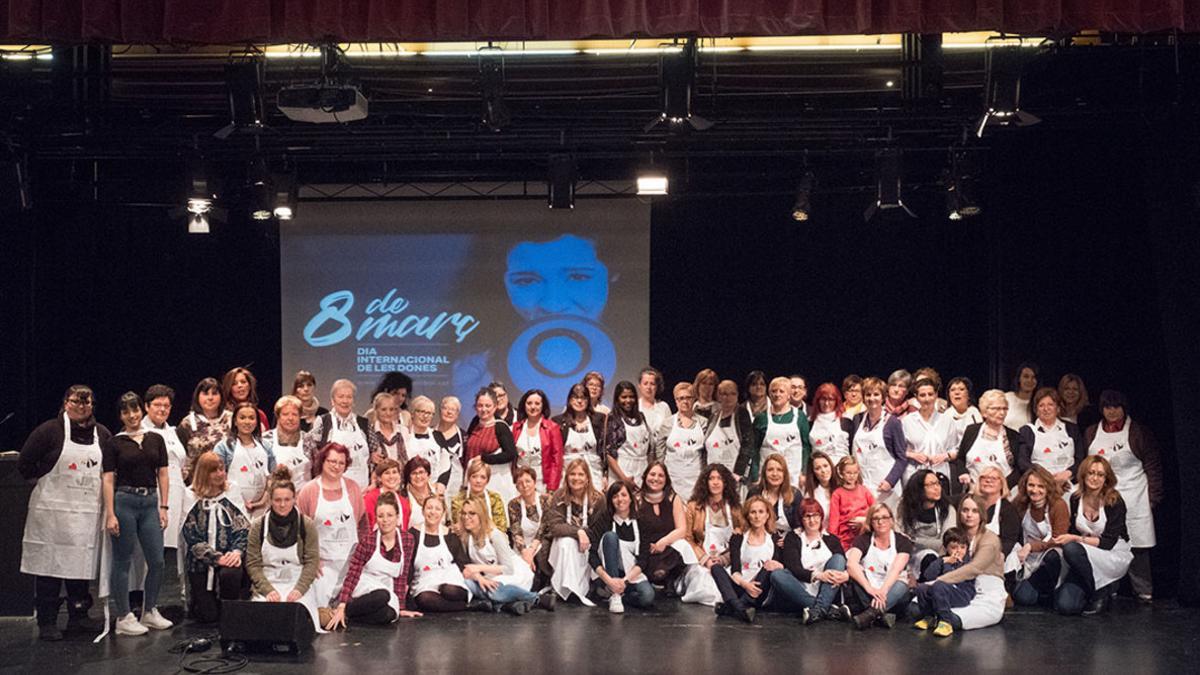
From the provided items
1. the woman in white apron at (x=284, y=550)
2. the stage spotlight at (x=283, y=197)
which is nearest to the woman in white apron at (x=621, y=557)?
the woman in white apron at (x=284, y=550)

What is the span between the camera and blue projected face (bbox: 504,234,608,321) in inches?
416

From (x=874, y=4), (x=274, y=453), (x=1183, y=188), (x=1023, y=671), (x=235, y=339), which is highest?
(x=874, y=4)

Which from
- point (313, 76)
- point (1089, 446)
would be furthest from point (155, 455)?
point (1089, 446)

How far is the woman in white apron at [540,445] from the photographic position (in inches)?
320

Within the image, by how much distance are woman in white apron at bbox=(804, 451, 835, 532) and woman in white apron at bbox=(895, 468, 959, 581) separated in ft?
1.45

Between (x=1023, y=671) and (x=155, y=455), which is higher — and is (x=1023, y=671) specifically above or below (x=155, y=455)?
below

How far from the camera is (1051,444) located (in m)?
7.88

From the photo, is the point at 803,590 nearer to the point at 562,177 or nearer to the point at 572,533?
the point at 572,533

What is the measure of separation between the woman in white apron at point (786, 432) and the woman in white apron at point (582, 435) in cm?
110

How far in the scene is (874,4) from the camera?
5.72m

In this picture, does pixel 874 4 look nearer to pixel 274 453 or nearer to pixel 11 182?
pixel 274 453

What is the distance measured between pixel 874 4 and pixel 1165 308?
10.3 feet

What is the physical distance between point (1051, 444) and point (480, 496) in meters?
3.61

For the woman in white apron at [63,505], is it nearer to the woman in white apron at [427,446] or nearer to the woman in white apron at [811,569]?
the woman in white apron at [427,446]
